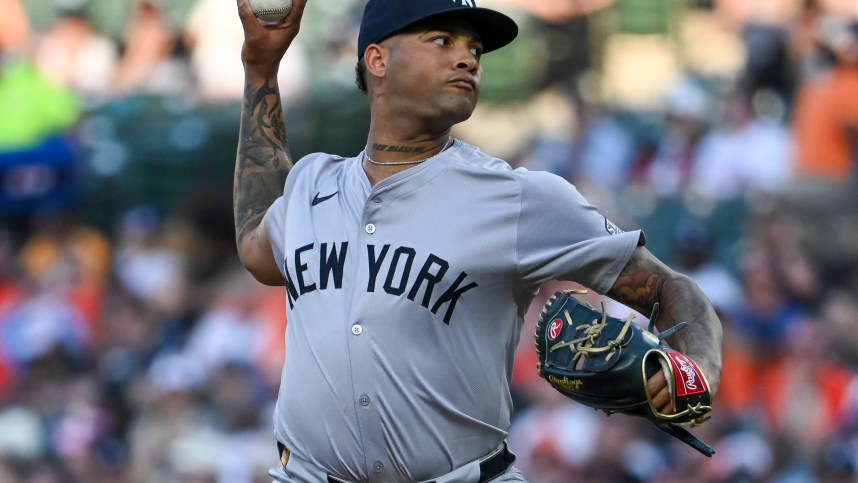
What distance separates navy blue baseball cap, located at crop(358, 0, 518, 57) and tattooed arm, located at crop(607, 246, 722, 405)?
0.78 m

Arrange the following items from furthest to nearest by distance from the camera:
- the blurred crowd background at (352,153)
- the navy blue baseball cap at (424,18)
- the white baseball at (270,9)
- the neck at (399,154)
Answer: the blurred crowd background at (352,153) < the white baseball at (270,9) < the neck at (399,154) < the navy blue baseball cap at (424,18)

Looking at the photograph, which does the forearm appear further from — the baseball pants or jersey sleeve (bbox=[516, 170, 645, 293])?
the baseball pants

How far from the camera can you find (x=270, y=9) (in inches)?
170

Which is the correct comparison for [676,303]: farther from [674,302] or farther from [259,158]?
[259,158]

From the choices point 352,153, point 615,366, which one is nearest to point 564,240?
point 615,366

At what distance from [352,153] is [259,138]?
5.18 m

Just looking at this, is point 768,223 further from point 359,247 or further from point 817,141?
point 359,247

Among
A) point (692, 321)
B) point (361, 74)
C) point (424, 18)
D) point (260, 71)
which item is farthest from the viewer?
point (260, 71)

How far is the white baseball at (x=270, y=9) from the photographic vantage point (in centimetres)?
432

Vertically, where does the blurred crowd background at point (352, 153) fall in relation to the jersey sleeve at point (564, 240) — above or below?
below

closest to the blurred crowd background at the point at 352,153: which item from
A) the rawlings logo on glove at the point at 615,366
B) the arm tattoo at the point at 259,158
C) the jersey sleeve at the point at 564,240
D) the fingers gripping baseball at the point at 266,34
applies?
the arm tattoo at the point at 259,158

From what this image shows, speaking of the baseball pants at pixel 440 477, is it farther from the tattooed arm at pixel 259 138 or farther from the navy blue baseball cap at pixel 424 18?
the navy blue baseball cap at pixel 424 18

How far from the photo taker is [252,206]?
4.25m

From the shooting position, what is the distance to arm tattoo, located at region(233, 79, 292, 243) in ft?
14.0
